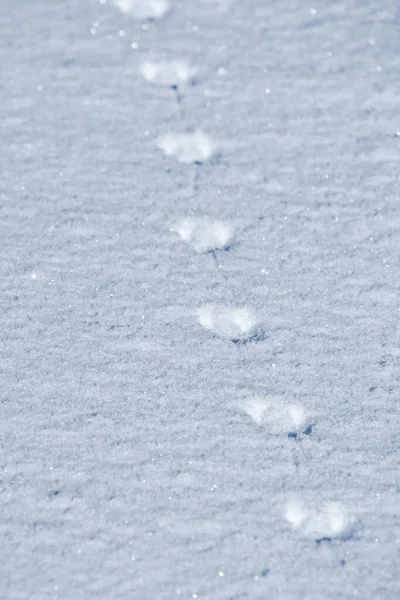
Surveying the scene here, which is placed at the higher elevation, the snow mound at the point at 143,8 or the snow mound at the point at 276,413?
the snow mound at the point at 143,8

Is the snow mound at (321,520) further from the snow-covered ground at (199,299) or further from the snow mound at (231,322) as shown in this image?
the snow mound at (231,322)

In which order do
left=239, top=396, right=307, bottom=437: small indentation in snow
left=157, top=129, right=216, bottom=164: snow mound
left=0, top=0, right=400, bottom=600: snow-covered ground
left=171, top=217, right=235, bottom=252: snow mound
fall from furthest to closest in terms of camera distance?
left=157, top=129, right=216, bottom=164: snow mound
left=171, top=217, right=235, bottom=252: snow mound
left=239, top=396, right=307, bottom=437: small indentation in snow
left=0, top=0, right=400, bottom=600: snow-covered ground

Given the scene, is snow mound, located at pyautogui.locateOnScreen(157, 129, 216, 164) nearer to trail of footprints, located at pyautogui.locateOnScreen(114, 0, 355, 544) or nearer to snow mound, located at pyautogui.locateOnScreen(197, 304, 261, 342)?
trail of footprints, located at pyautogui.locateOnScreen(114, 0, 355, 544)

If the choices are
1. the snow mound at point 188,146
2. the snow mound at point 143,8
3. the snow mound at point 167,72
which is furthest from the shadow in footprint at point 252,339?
the snow mound at point 143,8

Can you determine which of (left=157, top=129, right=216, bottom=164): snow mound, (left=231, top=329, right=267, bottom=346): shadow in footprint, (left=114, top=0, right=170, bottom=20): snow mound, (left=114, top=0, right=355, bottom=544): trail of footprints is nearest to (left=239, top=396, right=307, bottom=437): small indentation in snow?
(left=114, top=0, right=355, bottom=544): trail of footprints

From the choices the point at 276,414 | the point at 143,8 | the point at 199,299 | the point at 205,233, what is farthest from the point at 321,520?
the point at 143,8

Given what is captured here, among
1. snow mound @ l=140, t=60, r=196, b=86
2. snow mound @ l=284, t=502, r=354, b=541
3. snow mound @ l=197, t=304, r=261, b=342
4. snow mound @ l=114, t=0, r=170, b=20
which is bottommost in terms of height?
snow mound @ l=284, t=502, r=354, b=541
